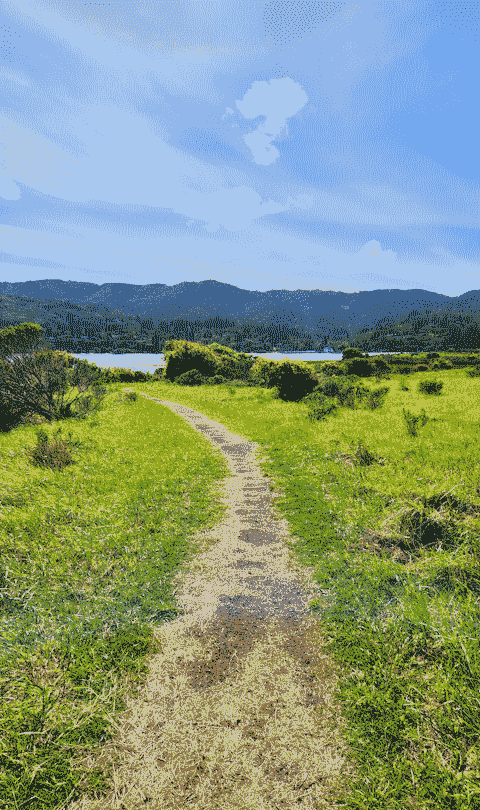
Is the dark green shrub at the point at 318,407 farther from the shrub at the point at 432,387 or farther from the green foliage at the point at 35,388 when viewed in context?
the green foliage at the point at 35,388

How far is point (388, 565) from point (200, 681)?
3.45m

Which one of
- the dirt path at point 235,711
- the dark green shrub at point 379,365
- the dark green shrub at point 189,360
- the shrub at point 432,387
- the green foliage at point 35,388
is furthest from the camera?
the dark green shrub at point 189,360

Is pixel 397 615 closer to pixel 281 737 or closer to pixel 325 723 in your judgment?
pixel 325 723

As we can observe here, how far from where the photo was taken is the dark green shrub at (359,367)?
47875mm

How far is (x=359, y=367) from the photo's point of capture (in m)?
48.3

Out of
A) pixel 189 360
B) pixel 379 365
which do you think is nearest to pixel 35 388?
pixel 189 360

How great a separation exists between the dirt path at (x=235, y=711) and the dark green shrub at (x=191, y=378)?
44.2 metres

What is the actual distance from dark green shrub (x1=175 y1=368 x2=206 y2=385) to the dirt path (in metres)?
44.2

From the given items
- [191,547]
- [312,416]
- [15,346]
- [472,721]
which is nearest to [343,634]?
[472,721]

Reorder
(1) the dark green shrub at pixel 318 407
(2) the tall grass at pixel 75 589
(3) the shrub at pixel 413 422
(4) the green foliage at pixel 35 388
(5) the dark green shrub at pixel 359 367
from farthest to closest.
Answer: (5) the dark green shrub at pixel 359 367
(1) the dark green shrub at pixel 318 407
(4) the green foliage at pixel 35 388
(3) the shrub at pixel 413 422
(2) the tall grass at pixel 75 589

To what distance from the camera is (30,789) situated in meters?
2.81

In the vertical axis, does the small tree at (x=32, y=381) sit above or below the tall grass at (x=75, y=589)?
above

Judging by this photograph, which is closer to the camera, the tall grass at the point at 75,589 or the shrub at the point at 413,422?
the tall grass at the point at 75,589

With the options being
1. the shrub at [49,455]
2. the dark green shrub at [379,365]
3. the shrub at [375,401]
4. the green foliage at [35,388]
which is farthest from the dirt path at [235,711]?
the dark green shrub at [379,365]
